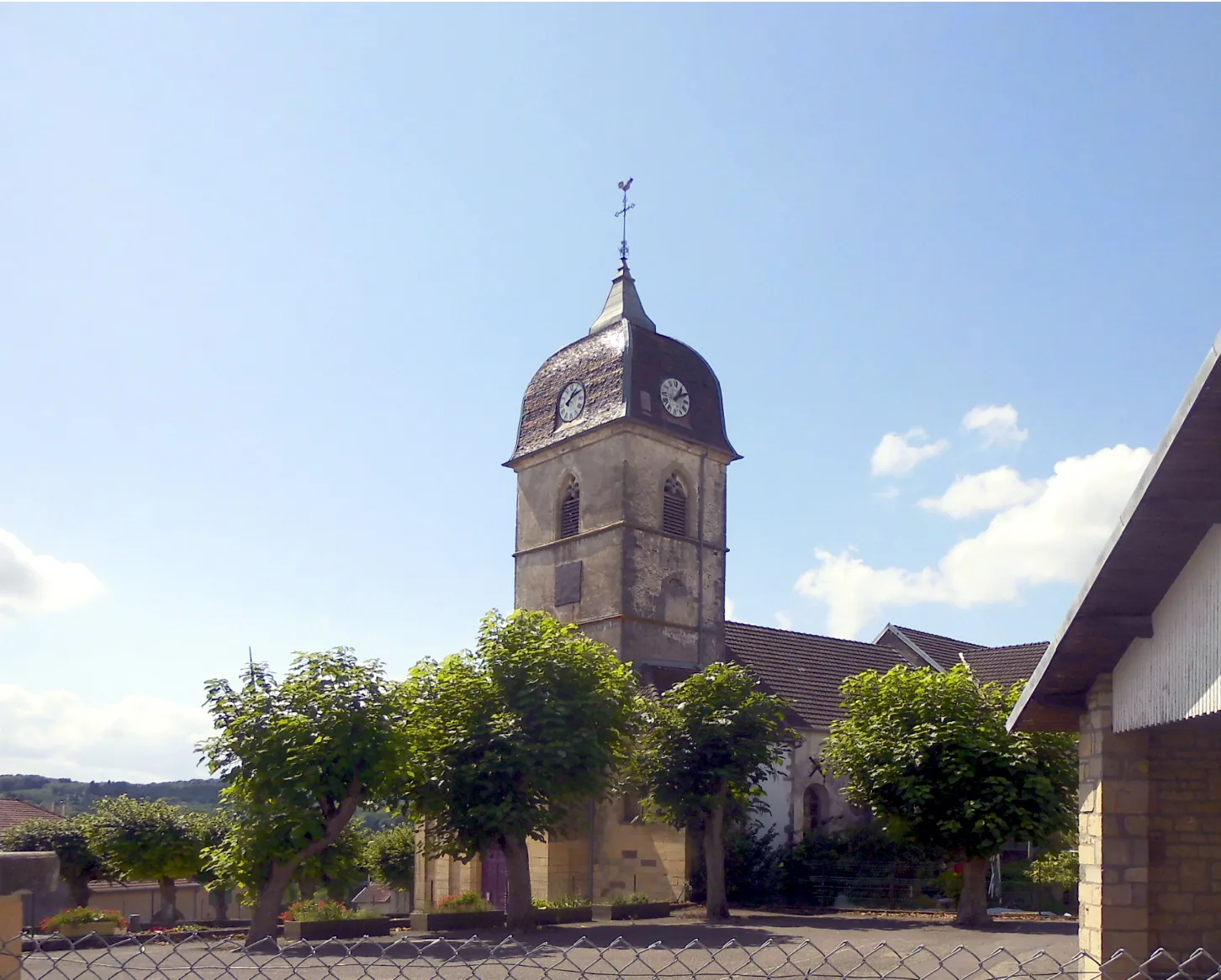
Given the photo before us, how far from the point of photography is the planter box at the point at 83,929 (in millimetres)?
19750

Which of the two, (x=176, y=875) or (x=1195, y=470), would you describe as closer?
(x=1195, y=470)

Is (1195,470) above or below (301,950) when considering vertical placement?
above

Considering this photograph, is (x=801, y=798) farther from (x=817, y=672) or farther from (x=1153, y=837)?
(x=1153, y=837)

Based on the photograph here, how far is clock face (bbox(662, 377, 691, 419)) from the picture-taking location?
104 ft

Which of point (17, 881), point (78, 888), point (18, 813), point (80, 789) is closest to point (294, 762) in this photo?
point (17, 881)

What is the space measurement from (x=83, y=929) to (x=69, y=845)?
14.6 m

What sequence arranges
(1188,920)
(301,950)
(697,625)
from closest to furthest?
(1188,920) → (301,950) → (697,625)

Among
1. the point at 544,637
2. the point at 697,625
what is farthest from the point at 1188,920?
the point at 697,625

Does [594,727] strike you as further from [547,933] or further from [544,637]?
[547,933]

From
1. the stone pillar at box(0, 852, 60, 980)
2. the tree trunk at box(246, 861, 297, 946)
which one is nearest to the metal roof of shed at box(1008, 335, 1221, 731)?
the stone pillar at box(0, 852, 60, 980)

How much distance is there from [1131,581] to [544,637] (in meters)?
14.9

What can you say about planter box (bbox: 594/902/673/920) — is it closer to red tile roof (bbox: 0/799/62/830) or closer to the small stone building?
the small stone building

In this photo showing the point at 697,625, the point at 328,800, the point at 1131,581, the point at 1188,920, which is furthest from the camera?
the point at 697,625

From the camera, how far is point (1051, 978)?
995 centimetres
